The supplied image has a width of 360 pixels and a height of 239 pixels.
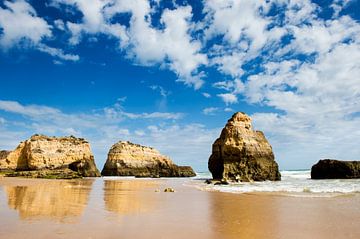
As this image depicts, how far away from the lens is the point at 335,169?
128 feet

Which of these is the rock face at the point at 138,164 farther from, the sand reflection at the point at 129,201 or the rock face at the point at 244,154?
the sand reflection at the point at 129,201

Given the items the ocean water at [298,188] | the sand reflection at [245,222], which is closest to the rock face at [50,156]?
the ocean water at [298,188]

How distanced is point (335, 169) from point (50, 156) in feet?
130

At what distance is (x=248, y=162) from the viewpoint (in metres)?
37.0

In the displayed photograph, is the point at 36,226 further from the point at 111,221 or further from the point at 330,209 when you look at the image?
the point at 330,209

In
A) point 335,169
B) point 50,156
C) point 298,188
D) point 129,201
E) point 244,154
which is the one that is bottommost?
point 129,201

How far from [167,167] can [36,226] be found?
64.2m

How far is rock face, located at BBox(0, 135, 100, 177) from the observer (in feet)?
157

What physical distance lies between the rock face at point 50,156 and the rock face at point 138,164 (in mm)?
12116

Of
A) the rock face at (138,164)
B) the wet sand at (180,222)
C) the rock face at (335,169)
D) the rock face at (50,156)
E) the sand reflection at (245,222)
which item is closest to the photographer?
the wet sand at (180,222)

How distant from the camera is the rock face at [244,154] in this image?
3634 cm

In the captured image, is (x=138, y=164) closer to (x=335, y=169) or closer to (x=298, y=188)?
(x=335, y=169)

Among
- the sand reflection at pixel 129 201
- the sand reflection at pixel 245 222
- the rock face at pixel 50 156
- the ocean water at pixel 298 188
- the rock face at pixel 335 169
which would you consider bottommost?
the sand reflection at pixel 245 222

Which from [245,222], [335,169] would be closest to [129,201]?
[245,222]
